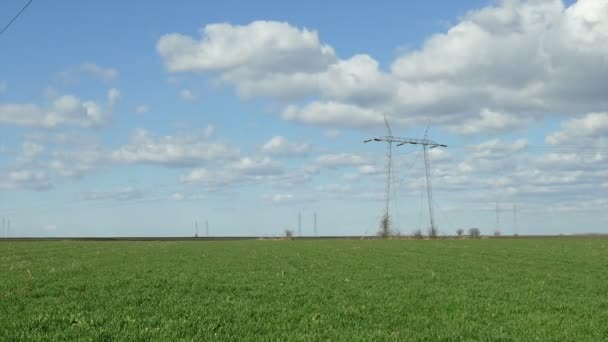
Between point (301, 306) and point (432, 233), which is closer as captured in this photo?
point (301, 306)

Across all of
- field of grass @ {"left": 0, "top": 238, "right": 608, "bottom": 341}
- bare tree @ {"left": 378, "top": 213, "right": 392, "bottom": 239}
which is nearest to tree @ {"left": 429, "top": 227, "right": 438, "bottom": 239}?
bare tree @ {"left": 378, "top": 213, "right": 392, "bottom": 239}

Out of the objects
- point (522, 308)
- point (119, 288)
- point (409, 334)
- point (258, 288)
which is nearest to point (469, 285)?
point (522, 308)

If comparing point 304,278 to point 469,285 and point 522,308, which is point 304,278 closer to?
point 469,285

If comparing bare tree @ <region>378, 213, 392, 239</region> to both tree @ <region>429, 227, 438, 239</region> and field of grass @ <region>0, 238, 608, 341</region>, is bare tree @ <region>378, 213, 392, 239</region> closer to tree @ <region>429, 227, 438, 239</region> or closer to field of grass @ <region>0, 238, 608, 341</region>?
tree @ <region>429, 227, 438, 239</region>

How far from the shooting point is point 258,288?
24.3 m

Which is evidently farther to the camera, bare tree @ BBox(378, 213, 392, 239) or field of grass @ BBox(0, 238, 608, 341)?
bare tree @ BBox(378, 213, 392, 239)

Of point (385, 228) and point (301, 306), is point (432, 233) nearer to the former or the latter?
point (385, 228)

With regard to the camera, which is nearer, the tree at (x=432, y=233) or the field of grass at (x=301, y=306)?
the field of grass at (x=301, y=306)

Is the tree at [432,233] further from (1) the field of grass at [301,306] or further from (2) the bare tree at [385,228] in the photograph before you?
(1) the field of grass at [301,306]

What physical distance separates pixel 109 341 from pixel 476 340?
8.19 meters

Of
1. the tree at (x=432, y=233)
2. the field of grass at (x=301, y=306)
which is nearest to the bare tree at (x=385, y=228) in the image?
the tree at (x=432, y=233)

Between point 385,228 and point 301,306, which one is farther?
point 385,228

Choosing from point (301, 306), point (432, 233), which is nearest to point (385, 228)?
point (432, 233)

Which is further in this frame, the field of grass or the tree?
the tree
